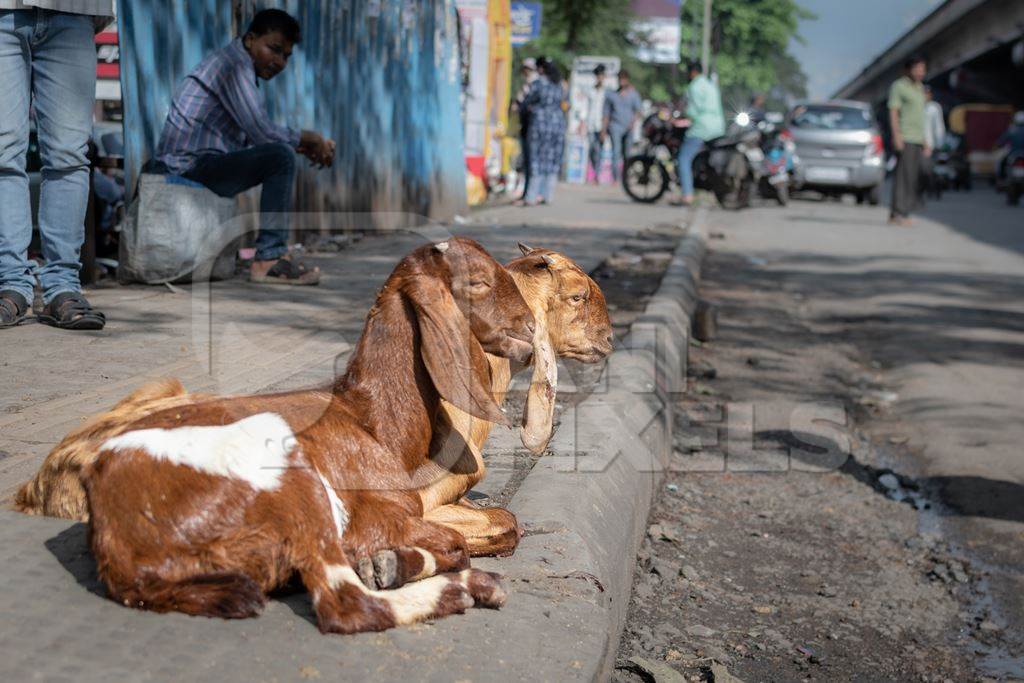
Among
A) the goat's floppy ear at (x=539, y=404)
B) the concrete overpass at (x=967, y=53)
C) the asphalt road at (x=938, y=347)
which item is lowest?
the asphalt road at (x=938, y=347)

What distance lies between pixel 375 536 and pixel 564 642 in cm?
46

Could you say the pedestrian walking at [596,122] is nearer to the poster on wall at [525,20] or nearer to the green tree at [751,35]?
the poster on wall at [525,20]

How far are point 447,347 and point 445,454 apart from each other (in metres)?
0.32

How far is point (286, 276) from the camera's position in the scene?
24.0 feet

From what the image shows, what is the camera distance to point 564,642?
7.89 ft

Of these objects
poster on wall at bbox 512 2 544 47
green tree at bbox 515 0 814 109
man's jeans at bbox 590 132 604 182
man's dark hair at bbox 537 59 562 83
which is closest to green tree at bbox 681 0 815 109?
green tree at bbox 515 0 814 109

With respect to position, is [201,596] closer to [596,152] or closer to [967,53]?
[596,152]

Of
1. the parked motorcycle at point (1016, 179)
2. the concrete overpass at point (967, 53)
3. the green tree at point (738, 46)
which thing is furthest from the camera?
the green tree at point (738, 46)

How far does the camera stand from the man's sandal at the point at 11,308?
17.1 feet

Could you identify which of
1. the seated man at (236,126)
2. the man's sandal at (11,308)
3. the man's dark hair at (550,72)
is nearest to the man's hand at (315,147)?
the seated man at (236,126)

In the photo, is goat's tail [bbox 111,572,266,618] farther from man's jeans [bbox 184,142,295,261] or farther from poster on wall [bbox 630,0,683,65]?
poster on wall [bbox 630,0,683,65]

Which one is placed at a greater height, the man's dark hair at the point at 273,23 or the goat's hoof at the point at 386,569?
the man's dark hair at the point at 273,23

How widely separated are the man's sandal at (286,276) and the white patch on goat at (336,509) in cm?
505

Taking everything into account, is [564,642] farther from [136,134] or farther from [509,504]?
[136,134]
